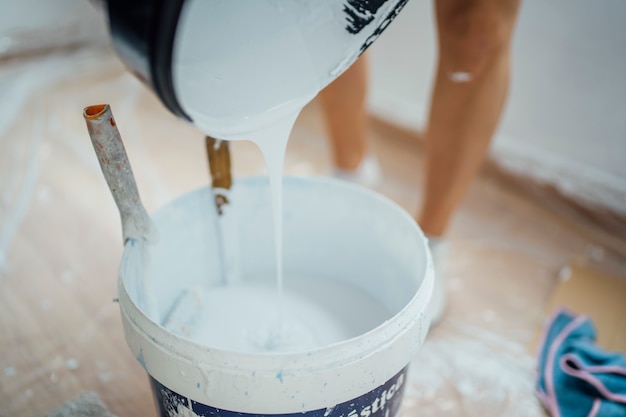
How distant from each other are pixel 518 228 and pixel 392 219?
Result: 0.56 meters

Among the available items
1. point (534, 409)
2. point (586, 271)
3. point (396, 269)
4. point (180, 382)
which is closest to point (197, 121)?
point (180, 382)

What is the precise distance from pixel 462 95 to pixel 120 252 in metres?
0.69

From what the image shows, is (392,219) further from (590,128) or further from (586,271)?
(590,128)

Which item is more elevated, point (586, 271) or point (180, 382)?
point (180, 382)

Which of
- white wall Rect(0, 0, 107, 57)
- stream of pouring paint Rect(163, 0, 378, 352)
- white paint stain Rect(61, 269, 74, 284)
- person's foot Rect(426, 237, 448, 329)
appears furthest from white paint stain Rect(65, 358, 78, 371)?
white wall Rect(0, 0, 107, 57)

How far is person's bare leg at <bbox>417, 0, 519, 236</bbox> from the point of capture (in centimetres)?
86

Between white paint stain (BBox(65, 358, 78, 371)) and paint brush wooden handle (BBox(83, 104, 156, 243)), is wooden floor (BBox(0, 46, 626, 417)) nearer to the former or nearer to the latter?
white paint stain (BBox(65, 358, 78, 371))

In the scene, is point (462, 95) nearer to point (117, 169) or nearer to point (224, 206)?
point (224, 206)

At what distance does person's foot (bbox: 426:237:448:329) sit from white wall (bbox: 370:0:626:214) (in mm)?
396

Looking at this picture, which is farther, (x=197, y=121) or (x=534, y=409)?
(x=534, y=409)

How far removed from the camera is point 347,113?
1158 mm

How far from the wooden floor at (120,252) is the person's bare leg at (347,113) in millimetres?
174

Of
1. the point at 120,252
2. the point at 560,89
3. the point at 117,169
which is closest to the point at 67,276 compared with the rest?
the point at 120,252

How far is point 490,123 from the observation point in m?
0.94
